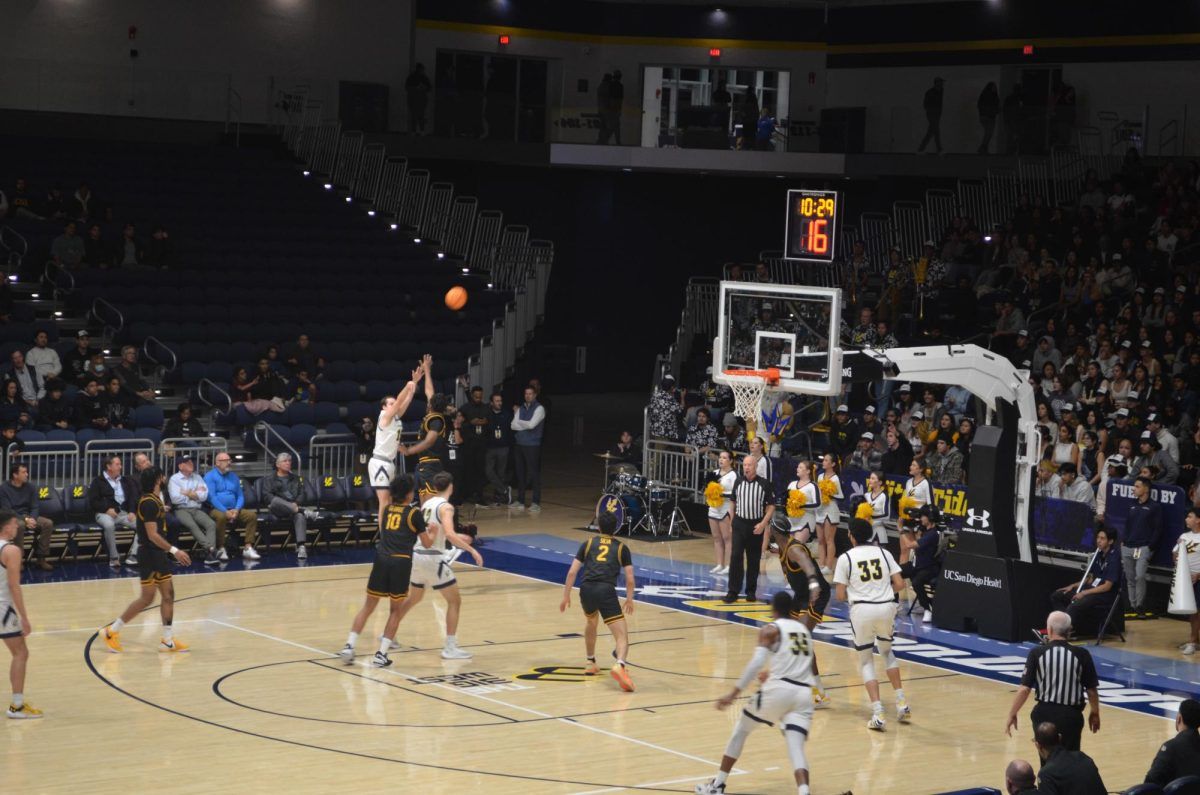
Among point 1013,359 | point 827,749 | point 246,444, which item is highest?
point 1013,359

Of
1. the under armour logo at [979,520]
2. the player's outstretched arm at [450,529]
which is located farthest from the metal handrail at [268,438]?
the under armour logo at [979,520]

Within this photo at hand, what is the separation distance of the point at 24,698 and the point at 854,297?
65.1 feet

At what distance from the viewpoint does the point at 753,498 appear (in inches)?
757

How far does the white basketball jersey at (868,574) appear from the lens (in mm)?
14016

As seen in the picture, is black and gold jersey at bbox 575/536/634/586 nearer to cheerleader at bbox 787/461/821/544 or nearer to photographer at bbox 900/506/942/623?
cheerleader at bbox 787/461/821/544

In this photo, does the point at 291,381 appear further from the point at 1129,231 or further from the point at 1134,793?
the point at 1134,793

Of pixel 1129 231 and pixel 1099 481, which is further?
pixel 1129 231

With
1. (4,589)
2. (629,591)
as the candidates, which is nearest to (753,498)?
(629,591)

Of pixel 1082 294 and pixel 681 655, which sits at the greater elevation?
pixel 1082 294

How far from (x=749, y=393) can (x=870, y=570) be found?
519cm

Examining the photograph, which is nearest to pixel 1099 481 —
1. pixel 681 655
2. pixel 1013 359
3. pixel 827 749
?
pixel 1013 359

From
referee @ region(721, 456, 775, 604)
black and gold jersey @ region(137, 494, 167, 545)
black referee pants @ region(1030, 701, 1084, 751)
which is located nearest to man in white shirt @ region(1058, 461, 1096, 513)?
referee @ region(721, 456, 775, 604)

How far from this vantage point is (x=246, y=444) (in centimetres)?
2367

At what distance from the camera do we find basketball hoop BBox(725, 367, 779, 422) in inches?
719
